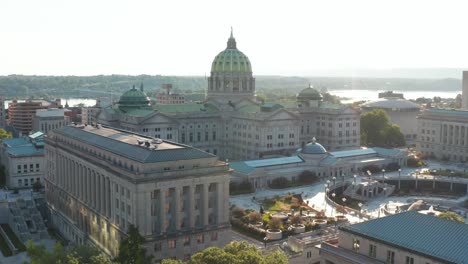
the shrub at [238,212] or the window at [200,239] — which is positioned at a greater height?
the window at [200,239]

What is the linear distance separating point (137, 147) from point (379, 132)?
118 metres

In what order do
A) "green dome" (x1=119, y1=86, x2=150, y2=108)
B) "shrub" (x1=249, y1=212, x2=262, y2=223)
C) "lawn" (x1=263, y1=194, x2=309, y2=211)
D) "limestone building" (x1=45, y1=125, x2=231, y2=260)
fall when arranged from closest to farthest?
"limestone building" (x1=45, y1=125, x2=231, y2=260), "shrub" (x1=249, y1=212, x2=262, y2=223), "lawn" (x1=263, y1=194, x2=309, y2=211), "green dome" (x1=119, y1=86, x2=150, y2=108)

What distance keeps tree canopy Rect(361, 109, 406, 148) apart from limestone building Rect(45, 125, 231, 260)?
4283 inches

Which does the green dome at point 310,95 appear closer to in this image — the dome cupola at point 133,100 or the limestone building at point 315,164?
the limestone building at point 315,164

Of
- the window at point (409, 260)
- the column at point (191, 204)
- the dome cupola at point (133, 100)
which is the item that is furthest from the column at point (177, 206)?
the dome cupola at point (133, 100)

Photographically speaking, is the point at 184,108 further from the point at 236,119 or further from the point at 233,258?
the point at 233,258

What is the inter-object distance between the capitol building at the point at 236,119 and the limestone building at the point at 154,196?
5871cm

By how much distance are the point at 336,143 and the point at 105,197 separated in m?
98.3

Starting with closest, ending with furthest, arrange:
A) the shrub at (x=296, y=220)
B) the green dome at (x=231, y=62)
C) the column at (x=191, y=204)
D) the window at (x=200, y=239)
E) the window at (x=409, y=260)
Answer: the window at (x=409, y=260) → the column at (x=191, y=204) → the window at (x=200, y=239) → the shrub at (x=296, y=220) → the green dome at (x=231, y=62)

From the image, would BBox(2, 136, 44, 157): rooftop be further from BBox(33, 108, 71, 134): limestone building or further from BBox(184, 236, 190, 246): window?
BBox(184, 236, 190, 246): window

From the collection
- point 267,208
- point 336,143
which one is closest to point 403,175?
point 336,143

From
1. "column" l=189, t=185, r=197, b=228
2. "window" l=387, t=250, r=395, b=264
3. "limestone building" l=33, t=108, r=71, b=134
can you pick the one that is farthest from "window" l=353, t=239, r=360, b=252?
"limestone building" l=33, t=108, r=71, b=134

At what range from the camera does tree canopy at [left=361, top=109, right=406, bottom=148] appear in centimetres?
17550

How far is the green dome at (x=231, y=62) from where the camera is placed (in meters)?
167
